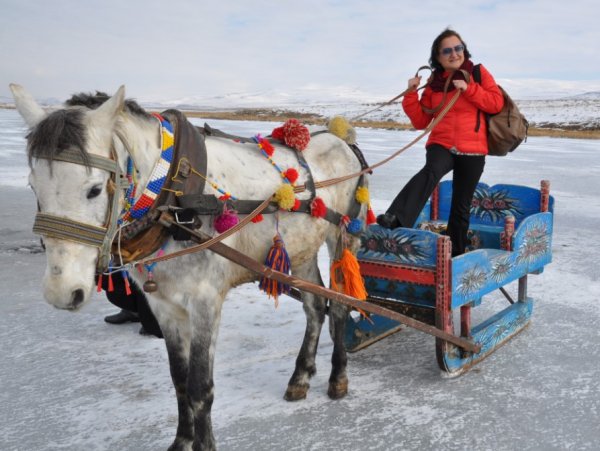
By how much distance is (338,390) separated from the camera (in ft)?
11.9

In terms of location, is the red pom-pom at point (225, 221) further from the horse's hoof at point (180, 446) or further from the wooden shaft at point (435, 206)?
the wooden shaft at point (435, 206)

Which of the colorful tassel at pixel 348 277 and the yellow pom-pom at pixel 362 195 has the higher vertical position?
the yellow pom-pom at pixel 362 195

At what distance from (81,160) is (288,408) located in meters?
2.04

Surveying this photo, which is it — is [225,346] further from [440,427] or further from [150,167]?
[150,167]

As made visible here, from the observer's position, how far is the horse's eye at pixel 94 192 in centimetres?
217

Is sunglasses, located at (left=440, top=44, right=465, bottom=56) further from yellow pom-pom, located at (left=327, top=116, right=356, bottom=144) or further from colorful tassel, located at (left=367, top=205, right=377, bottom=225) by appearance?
colorful tassel, located at (left=367, top=205, right=377, bottom=225)

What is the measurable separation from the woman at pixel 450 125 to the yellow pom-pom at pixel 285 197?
880mm

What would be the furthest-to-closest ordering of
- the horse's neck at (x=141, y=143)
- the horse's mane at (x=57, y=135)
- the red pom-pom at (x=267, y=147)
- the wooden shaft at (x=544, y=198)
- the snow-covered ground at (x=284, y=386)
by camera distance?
the wooden shaft at (x=544, y=198), the red pom-pom at (x=267, y=147), the snow-covered ground at (x=284, y=386), the horse's neck at (x=141, y=143), the horse's mane at (x=57, y=135)

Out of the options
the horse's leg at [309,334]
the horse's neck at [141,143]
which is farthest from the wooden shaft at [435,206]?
the horse's neck at [141,143]

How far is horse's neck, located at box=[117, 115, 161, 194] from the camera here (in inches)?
92.7

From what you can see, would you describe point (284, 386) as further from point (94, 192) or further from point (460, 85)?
point (460, 85)

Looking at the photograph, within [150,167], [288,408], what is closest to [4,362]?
[288,408]

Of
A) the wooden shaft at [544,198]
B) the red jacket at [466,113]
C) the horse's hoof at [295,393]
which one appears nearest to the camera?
the horse's hoof at [295,393]

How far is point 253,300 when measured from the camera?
5.39 meters
